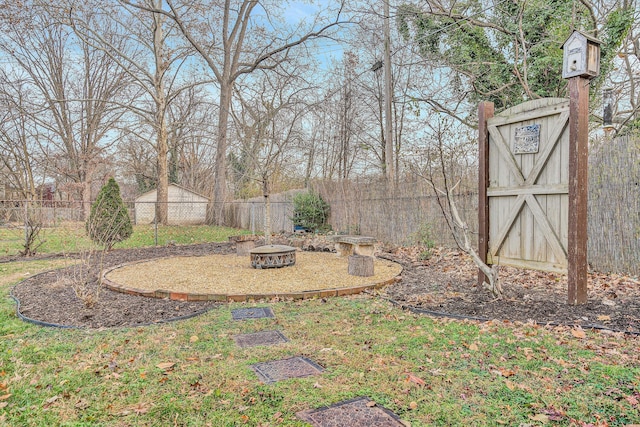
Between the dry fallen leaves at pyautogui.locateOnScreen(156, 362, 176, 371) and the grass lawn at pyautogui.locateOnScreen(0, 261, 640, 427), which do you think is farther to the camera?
the dry fallen leaves at pyautogui.locateOnScreen(156, 362, 176, 371)

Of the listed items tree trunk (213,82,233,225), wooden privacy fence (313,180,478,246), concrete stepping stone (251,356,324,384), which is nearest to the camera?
concrete stepping stone (251,356,324,384)

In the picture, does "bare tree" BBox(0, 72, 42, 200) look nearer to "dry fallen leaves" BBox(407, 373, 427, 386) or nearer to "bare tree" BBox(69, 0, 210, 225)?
"bare tree" BBox(69, 0, 210, 225)

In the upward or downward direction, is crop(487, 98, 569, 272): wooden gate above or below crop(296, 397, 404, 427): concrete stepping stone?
above

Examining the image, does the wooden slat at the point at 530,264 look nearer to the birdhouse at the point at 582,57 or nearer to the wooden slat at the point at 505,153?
the wooden slat at the point at 505,153

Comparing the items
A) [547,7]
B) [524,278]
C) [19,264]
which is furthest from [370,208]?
[19,264]

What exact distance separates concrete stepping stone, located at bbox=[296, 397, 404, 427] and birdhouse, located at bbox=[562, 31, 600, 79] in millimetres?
3634

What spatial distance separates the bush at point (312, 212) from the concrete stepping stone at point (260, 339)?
9077 millimetres

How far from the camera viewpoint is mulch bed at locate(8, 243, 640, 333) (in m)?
3.59

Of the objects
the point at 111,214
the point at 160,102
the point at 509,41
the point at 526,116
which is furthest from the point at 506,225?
the point at 160,102

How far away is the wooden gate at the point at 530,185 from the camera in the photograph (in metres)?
3.93

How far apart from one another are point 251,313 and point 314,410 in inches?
82.4

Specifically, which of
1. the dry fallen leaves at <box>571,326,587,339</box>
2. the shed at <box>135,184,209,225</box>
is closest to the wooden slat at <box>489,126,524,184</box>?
the dry fallen leaves at <box>571,326,587,339</box>

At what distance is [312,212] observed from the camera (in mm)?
12438

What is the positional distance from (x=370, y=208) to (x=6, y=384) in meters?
8.61
